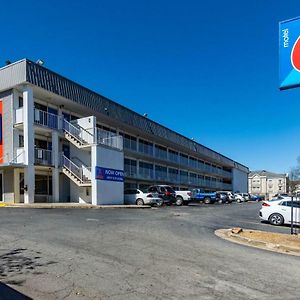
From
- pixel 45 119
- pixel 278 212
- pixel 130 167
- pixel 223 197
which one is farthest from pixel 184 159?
pixel 278 212

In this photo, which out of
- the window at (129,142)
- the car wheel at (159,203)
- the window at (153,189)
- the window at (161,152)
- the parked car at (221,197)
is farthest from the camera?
the parked car at (221,197)

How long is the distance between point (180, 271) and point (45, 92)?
23.7 m

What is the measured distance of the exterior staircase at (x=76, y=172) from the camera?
29.8 m

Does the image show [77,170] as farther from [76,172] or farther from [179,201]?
[179,201]

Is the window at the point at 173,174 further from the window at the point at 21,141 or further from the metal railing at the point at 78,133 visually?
the window at the point at 21,141

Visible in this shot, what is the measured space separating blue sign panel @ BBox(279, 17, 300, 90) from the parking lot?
442cm

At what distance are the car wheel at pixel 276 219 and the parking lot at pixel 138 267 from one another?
839cm

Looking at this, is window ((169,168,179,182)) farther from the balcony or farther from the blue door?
the balcony

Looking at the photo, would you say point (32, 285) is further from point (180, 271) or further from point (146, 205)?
point (146, 205)

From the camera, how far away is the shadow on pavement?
18.7 ft

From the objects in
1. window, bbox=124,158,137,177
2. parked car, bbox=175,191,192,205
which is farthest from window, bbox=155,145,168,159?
parked car, bbox=175,191,192,205

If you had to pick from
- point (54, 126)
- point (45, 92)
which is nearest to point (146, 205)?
point (54, 126)

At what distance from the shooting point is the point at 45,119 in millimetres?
29516

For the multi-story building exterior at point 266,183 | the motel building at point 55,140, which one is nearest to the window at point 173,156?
the motel building at point 55,140
